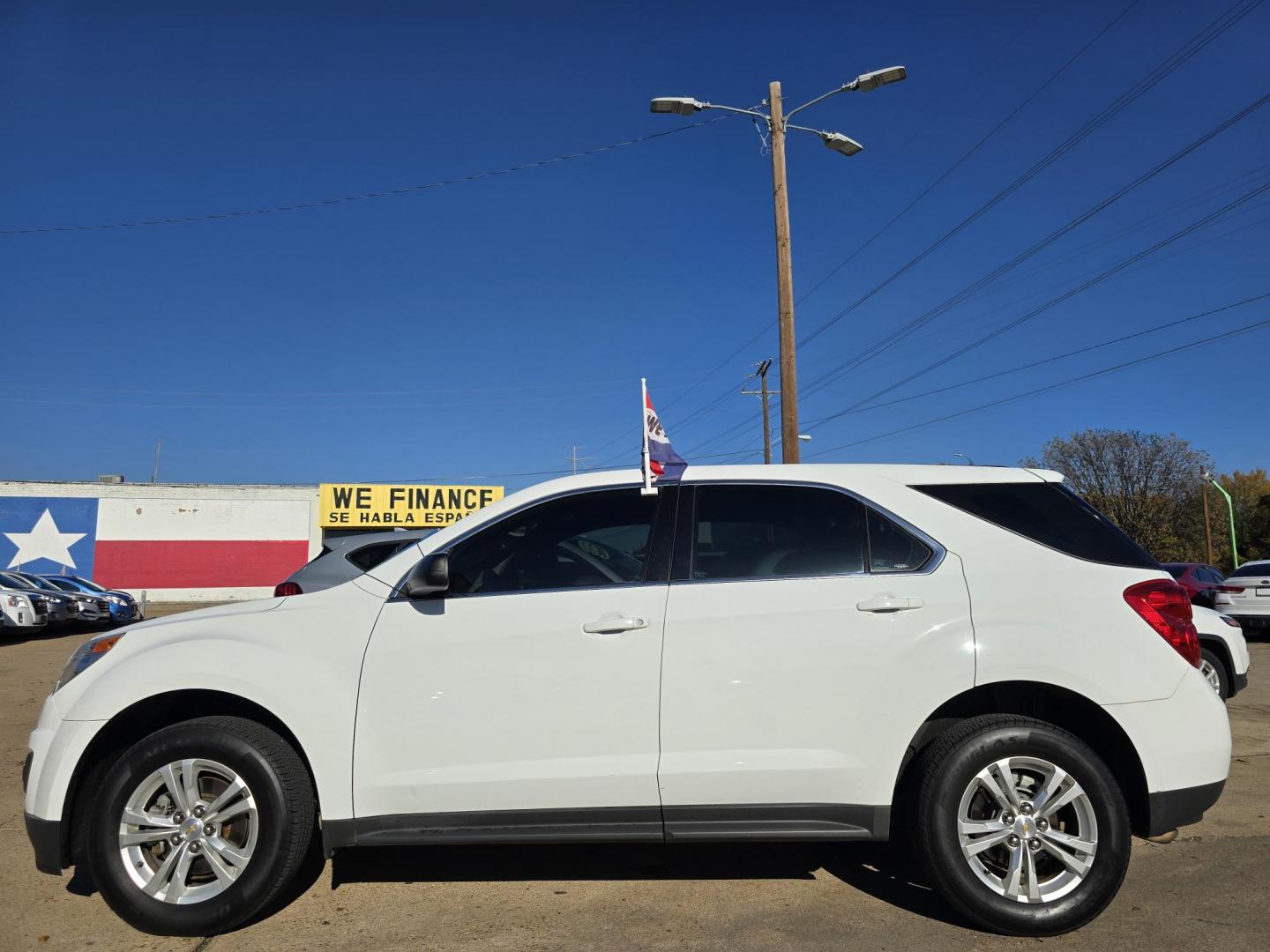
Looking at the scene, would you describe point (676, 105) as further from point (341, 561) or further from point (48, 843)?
point (48, 843)

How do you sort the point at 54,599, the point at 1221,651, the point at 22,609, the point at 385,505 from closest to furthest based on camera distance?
the point at 1221,651 → the point at 22,609 → the point at 54,599 → the point at 385,505

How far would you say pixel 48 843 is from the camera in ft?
11.2

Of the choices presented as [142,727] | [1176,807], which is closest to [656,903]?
[1176,807]

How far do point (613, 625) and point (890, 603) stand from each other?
3.73 feet

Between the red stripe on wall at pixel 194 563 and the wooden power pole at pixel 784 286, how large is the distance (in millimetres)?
31762

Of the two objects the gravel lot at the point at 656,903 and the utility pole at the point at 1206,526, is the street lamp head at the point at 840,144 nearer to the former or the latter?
the gravel lot at the point at 656,903

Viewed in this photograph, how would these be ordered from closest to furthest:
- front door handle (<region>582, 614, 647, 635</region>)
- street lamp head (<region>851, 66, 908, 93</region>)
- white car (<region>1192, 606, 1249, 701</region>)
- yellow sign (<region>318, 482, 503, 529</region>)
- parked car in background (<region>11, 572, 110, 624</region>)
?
front door handle (<region>582, 614, 647, 635</region>)
white car (<region>1192, 606, 1249, 701</region>)
street lamp head (<region>851, 66, 908, 93</region>)
parked car in background (<region>11, 572, 110, 624</region>)
yellow sign (<region>318, 482, 503, 529</region>)

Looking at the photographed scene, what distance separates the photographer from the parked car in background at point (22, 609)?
16.8 m

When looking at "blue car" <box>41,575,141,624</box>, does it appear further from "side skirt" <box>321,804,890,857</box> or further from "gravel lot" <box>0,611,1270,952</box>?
"side skirt" <box>321,804,890,857</box>

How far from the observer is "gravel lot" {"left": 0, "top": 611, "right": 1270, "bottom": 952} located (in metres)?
3.37

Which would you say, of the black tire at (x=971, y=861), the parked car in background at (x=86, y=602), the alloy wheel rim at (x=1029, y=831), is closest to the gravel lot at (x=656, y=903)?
the black tire at (x=971, y=861)

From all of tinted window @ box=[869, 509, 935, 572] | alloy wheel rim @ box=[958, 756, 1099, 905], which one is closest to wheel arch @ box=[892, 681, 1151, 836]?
alloy wheel rim @ box=[958, 756, 1099, 905]

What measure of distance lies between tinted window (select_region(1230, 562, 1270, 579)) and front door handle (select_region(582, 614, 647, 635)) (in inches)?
638

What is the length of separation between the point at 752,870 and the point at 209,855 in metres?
2.43
